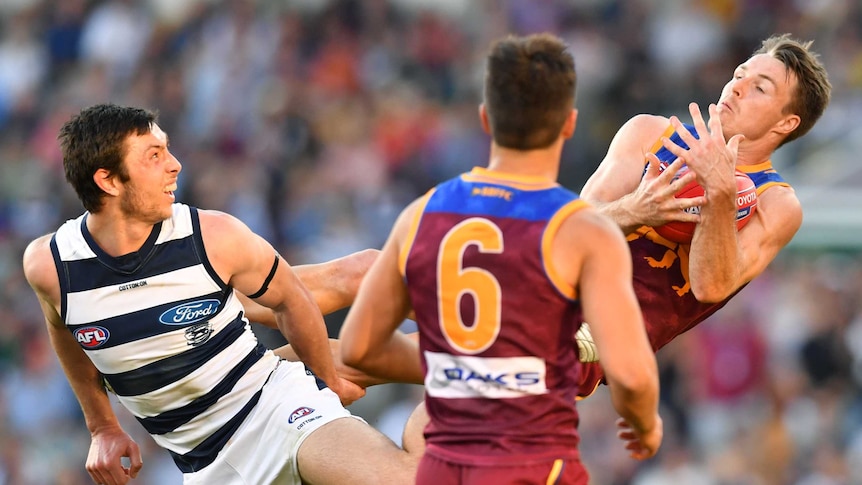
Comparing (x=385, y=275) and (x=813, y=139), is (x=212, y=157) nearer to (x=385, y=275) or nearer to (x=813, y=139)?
(x=813, y=139)

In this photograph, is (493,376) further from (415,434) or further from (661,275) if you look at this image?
(661,275)

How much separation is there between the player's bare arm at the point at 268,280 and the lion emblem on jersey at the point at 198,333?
0.21 meters

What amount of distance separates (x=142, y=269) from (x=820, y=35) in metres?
9.03

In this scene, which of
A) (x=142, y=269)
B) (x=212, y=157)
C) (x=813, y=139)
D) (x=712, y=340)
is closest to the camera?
(x=142, y=269)

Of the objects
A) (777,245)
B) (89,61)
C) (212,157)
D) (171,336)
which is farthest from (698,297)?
(89,61)

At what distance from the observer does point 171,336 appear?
17.8 ft

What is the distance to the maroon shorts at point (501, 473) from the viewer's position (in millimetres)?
4105

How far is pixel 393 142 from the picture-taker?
44.3 ft

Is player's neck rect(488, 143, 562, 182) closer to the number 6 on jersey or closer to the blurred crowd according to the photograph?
the number 6 on jersey

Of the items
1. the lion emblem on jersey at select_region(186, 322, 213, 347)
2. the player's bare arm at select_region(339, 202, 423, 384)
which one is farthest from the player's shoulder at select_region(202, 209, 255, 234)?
the player's bare arm at select_region(339, 202, 423, 384)

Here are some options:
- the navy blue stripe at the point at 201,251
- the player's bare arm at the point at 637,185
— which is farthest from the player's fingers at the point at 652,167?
the navy blue stripe at the point at 201,251

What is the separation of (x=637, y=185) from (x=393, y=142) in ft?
25.6

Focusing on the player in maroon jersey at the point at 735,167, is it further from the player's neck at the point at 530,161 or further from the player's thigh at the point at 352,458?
the player's neck at the point at 530,161

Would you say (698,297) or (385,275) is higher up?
(385,275)
